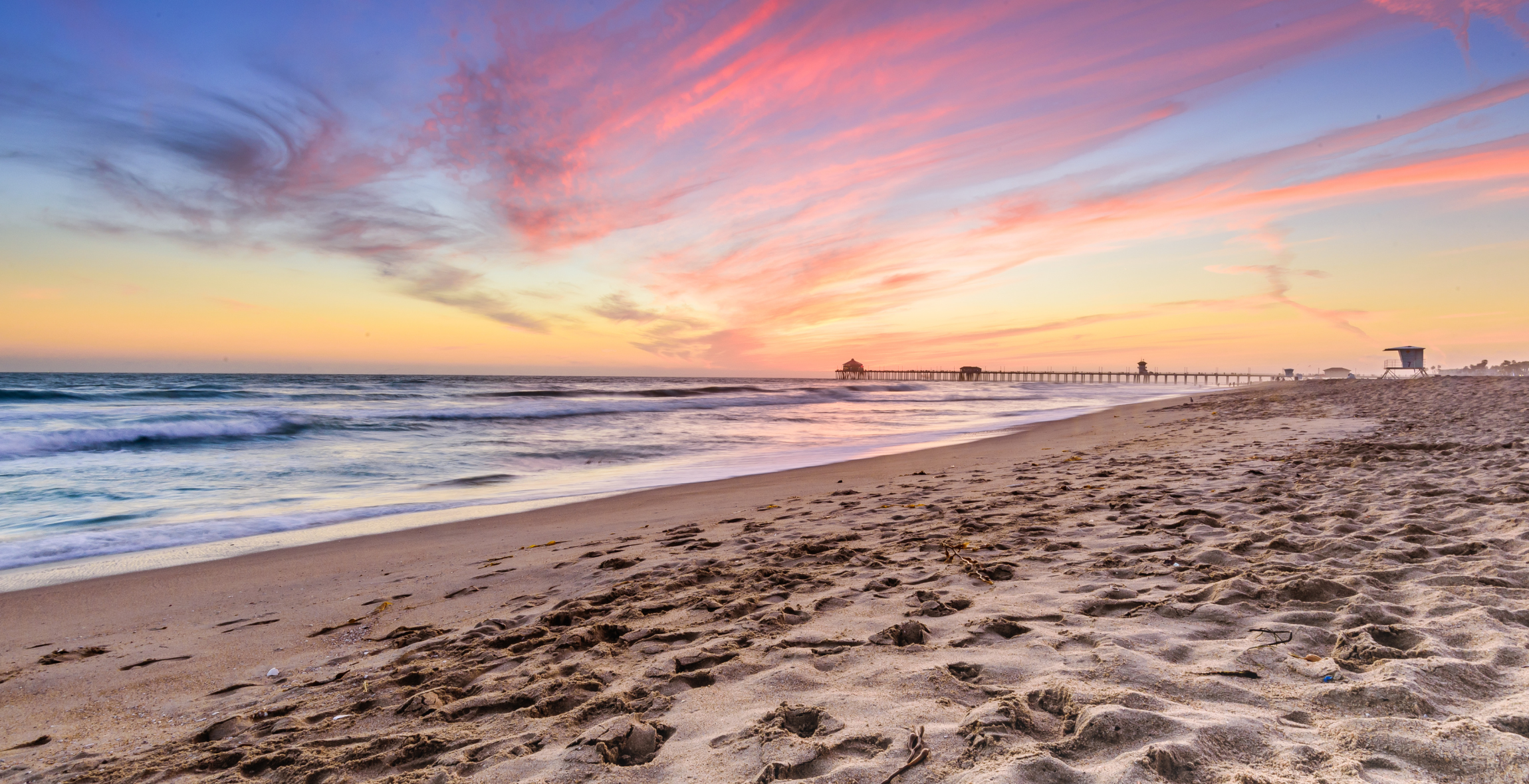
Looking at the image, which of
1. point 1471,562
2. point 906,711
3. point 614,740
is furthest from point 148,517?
point 1471,562

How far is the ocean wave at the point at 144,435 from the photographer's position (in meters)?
11.5

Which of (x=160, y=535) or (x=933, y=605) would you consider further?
(x=160, y=535)

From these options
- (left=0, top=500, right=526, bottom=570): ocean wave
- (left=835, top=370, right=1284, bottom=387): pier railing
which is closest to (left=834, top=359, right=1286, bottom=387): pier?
(left=835, top=370, right=1284, bottom=387): pier railing

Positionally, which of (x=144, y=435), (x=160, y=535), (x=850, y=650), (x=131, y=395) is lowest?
(x=160, y=535)

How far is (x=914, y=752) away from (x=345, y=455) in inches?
Result: 507

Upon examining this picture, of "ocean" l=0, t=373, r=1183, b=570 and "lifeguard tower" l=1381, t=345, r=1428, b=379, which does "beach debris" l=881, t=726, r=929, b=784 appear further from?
"lifeguard tower" l=1381, t=345, r=1428, b=379

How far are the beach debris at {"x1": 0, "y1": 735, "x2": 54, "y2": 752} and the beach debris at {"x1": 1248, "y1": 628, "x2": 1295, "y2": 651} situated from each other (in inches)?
173

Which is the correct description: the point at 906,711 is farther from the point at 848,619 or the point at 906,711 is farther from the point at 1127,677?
the point at 848,619

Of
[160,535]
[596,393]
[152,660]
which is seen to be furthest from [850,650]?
[596,393]

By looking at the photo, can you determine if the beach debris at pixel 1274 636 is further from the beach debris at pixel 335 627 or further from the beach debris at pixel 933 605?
the beach debris at pixel 335 627

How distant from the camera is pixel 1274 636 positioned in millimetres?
2328

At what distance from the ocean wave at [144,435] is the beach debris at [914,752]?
51.3 feet

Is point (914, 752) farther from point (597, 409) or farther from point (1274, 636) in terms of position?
point (597, 409)

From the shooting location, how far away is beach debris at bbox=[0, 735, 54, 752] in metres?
2.38
